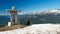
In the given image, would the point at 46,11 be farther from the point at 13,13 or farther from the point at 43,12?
the point at 13,13

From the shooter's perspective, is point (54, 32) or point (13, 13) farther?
point (13, 13)

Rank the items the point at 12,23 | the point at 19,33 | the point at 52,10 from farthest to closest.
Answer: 1. the point at 52,10
2. the point at 12,23
3. the point at 19,33

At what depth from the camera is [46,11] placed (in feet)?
69.4

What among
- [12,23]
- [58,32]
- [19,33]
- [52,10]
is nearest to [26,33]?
[19,33]

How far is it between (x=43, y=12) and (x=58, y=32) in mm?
14932

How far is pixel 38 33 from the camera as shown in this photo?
5.99 m

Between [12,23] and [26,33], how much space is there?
4298 mm

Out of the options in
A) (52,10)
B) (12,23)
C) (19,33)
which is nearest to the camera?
(19,33)

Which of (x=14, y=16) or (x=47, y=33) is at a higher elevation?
(x=14, y=16)

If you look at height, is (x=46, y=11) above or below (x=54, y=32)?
above

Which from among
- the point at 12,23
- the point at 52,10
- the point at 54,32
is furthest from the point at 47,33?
the point at 52,10

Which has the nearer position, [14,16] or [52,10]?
[14,16]

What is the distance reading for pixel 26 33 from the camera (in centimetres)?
594

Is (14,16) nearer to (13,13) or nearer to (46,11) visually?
(13,13)
